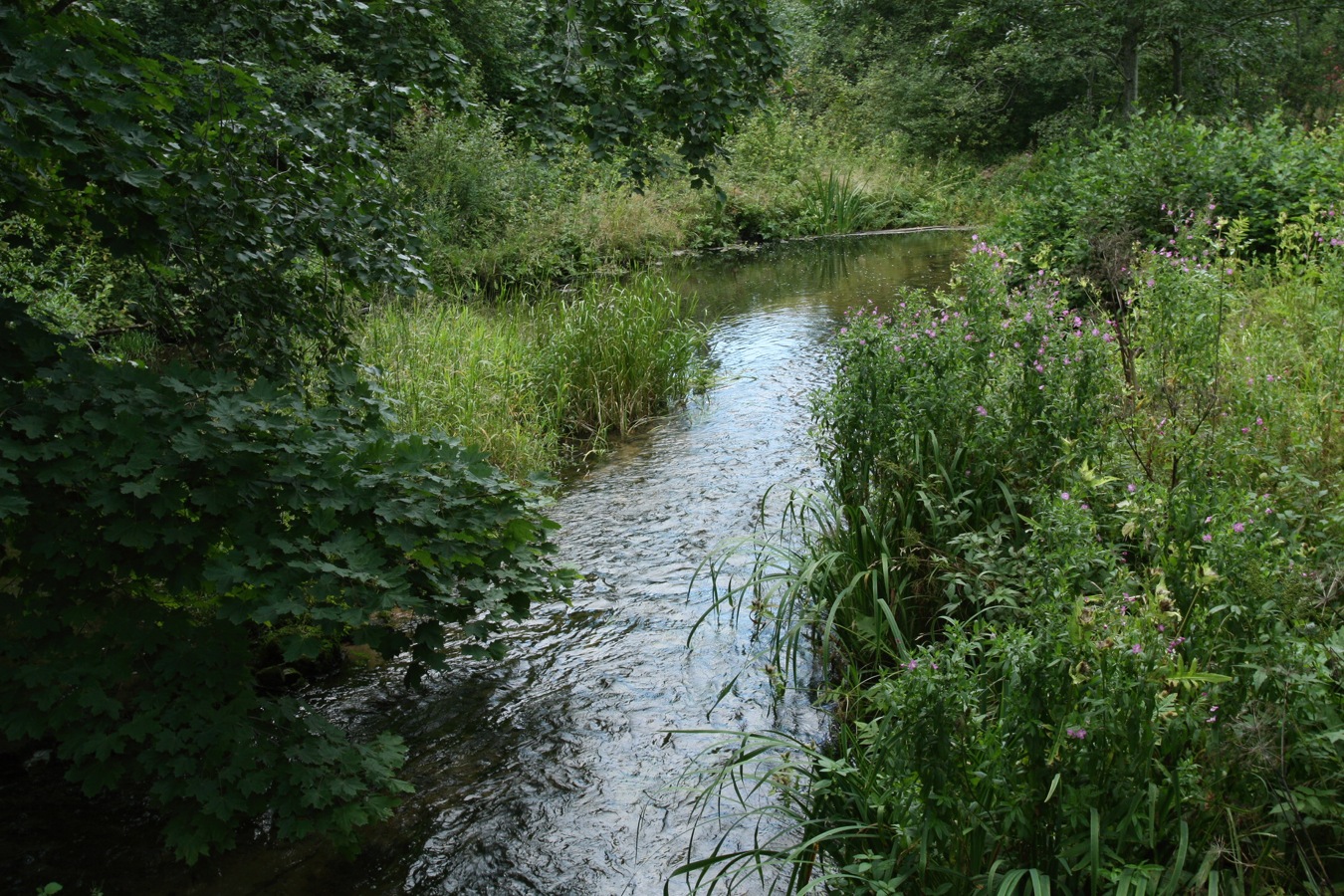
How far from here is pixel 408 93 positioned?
3.81m

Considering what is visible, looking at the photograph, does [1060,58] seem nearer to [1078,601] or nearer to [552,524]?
[552,524]

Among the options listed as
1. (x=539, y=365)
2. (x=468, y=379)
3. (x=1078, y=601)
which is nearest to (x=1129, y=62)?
(x=539, y=365)

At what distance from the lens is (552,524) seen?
3.17 meters

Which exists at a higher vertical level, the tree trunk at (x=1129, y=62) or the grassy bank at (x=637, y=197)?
the tree trunk at (x=1129, y=62)

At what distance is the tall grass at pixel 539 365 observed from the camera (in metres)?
6.37

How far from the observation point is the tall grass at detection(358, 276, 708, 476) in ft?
20.9

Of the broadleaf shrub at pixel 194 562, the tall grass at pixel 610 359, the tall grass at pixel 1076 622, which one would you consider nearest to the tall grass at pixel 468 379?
the tall grass at pixel 610 359

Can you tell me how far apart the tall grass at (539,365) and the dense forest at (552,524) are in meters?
0.69

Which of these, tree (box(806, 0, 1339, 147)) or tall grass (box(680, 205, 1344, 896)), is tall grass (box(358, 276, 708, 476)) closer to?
tall grass (box(680, 205, 1344, 896))

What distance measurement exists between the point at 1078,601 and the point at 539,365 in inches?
227

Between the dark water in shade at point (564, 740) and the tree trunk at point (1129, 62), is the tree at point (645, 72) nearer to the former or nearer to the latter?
the dark water in shade at point (564, 740)

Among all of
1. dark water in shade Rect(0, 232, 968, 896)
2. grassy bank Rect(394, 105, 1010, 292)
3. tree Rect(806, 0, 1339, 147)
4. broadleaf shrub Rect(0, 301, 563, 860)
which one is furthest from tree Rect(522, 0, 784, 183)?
tree Rect(806, 0, 1339, 147)

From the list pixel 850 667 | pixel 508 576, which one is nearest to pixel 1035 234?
pixel 850 667

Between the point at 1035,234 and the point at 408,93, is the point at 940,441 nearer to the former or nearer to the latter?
the point at 408,93
